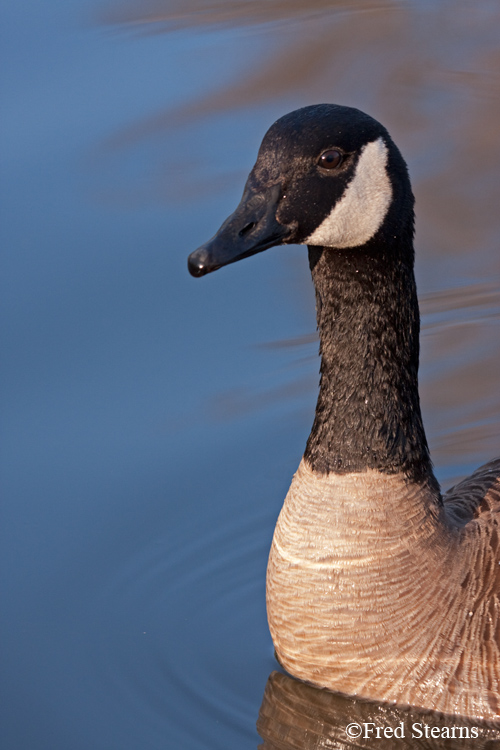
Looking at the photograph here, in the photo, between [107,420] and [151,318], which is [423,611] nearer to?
[107,420]

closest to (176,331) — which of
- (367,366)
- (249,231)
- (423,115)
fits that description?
(367,366)

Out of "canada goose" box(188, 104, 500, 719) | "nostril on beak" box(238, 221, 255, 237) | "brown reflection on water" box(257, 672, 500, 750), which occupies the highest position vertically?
"nostril on beak" box(238, 221, 255, 237)

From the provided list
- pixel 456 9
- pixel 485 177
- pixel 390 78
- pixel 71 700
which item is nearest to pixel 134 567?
pixel 71 700

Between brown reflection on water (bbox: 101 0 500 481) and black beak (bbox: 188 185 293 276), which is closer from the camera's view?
black beak (bbox: 188 185 293 276)

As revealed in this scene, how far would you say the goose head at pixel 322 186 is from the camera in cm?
428

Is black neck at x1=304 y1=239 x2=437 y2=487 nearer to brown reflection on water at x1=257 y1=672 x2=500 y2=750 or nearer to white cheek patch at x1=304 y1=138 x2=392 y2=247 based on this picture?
white cheek patch at x1=304 y1=138 x2=392 y2=247

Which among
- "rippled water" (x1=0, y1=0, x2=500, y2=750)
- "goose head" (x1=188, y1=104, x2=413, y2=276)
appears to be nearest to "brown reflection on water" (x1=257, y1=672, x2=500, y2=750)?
"rippled water" (x1=0, y1=0, x2=500, y2=750)

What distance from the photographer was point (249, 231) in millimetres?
4277

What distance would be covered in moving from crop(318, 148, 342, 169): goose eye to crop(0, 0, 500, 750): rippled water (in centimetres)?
221

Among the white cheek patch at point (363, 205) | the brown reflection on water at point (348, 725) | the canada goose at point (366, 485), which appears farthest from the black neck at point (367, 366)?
the brown reflection on water at point (348, 725)

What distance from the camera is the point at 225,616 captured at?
5449mm

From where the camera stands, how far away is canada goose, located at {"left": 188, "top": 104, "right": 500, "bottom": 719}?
4.33m

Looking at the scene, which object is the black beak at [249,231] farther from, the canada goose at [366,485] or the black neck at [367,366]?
the black neck at [367,366]

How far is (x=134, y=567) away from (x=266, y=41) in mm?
6784
